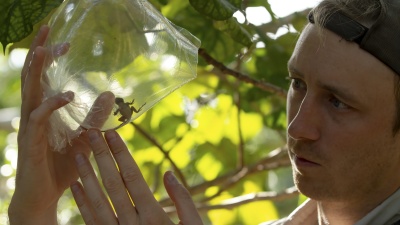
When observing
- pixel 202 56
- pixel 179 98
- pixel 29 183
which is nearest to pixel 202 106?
pixel 179 98

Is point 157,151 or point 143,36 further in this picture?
point 157,151

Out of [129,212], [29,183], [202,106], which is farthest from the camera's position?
[202,106]

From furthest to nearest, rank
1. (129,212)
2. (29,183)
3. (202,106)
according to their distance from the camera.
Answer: (202,106)
(29,183)
(129,212)

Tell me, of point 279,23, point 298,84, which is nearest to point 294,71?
point 298,84

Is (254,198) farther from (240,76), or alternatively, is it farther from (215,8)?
(215,8)

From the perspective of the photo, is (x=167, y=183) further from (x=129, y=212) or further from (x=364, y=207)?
(x=364, y=207)

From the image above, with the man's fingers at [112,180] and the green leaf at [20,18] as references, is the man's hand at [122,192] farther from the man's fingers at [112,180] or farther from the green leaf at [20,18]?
the green leaf at [20,18]

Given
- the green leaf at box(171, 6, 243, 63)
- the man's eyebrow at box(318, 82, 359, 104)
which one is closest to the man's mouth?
the man's eyebrow at box(318, 82, 359, 104)
